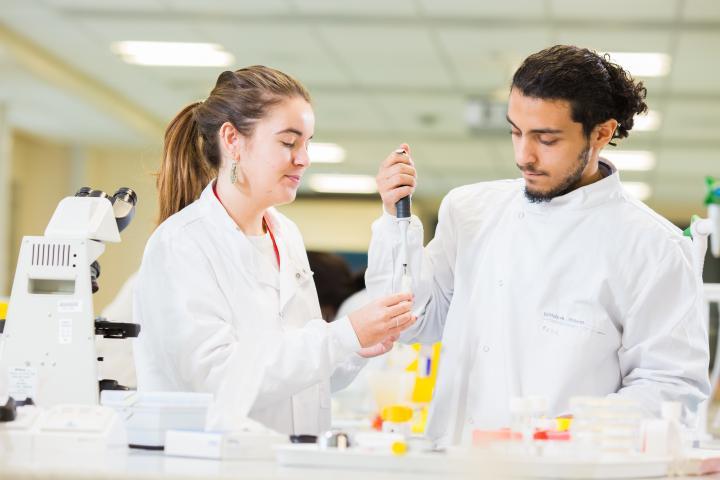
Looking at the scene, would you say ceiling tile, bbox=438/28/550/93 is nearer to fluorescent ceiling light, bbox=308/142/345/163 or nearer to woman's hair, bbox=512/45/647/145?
fluorescent ceiling light, bbox=308/142/345/163

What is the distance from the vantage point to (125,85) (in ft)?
27.2

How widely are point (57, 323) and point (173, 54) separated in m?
5.48

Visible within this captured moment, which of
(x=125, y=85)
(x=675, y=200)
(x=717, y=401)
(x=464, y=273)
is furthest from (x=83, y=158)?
(x=464, y=273)

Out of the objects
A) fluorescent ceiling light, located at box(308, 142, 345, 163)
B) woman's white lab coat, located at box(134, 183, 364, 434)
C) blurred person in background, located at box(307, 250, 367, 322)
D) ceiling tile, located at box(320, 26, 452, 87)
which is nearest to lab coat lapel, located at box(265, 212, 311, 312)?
woman's white lab coat, located at box(134, 183, 364, 434)

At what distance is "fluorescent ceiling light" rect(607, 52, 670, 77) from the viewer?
6762 mm

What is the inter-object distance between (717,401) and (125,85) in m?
6.17

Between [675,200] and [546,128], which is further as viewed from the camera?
[675,200]

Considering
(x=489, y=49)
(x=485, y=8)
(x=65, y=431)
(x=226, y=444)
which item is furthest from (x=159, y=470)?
(x=489, y=49)

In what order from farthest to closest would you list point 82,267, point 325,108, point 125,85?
point 325,108
point 125,85
point 82,267

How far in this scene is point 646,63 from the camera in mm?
6988

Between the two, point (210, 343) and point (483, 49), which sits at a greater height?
point (483, 49)

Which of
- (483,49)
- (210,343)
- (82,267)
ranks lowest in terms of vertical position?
(210,343)

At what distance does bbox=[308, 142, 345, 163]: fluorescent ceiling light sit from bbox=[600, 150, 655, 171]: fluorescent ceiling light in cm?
279

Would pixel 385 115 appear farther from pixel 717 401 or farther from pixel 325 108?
pixel 717 401
